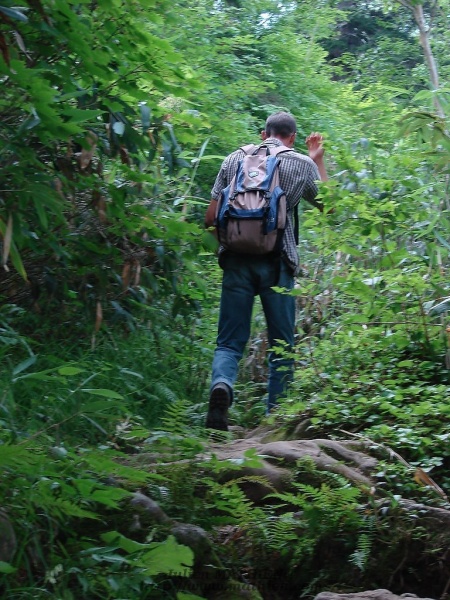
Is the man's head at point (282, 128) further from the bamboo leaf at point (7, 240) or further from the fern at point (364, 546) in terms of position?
the fern at point (364, 546)

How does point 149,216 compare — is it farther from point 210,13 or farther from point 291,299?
point 210,13

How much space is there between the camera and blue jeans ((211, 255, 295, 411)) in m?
5.50

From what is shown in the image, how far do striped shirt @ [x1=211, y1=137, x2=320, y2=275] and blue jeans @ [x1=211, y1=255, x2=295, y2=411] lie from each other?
0.34 feet

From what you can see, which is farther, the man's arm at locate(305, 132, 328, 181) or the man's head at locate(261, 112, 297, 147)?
the man's arm at locate(305, 132, 328, 181)

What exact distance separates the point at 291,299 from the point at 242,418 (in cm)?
96

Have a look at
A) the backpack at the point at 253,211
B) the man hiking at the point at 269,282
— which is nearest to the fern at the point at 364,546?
the man hiking at the point at 269,282

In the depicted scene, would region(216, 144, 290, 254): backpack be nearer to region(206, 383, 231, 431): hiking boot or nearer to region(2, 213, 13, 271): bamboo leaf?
region(206, 383, 231, 431): hiking boot

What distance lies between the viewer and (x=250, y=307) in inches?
219

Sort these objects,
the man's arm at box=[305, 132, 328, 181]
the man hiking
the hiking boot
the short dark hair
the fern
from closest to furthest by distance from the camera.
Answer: the fern → the hiking boot → the man hiking → the short dark hair → the man's arm at box=[305, 132, 328, 181]

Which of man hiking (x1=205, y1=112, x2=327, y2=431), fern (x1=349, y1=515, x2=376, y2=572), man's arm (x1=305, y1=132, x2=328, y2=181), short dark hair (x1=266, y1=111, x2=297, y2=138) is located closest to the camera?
fern (x1=349, y1=515, x2=376, y2=572)

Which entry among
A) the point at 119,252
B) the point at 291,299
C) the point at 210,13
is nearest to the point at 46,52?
the point at 119,252

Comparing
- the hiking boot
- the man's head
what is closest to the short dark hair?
the man's head

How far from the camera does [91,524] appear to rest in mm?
3084

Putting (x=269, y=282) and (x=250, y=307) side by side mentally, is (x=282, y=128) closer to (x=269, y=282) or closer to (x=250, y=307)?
(x=269, y=282)
